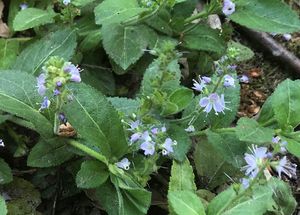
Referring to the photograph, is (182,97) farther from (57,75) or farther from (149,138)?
(57,75)

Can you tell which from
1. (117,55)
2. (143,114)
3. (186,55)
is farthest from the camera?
(186,55)

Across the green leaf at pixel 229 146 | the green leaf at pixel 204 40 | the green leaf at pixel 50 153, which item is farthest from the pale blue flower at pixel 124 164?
the green leaf at pixel 204 40

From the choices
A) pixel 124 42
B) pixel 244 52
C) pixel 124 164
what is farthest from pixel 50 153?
pixel 244 52

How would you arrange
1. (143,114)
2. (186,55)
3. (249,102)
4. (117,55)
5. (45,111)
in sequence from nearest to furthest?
1. (143,114)
2. (45,111)
3. (117,55)
4. (186,55)
5. (249,102)

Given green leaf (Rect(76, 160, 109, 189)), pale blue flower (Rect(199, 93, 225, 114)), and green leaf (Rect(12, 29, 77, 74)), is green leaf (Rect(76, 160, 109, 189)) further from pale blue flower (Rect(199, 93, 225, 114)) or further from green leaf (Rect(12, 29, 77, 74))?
green leaf (Rect(12, 29, 77, 74))

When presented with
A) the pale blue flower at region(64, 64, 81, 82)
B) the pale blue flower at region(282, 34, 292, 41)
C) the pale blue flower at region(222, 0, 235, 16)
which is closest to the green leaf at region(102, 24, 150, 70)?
the pale blue flower at region(222, 0, 235, 16)

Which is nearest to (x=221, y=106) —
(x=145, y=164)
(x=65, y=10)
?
→ (x=145, y=164)

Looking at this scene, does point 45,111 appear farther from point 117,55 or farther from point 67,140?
point 117,55

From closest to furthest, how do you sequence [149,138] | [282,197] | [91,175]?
[149,138] → [91,175] → [282,197]
